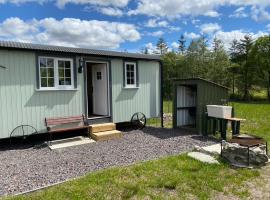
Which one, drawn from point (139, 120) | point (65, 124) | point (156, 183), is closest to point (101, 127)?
point (65, 124)

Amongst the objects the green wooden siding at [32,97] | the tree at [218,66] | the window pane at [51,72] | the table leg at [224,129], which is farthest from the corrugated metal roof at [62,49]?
the tree at [218,66]

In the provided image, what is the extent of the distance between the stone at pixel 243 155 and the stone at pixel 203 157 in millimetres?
296

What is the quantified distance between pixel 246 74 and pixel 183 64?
6.42m

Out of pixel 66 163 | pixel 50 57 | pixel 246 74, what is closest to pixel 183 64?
pixel 246 74

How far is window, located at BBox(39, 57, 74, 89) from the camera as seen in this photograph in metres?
6.98

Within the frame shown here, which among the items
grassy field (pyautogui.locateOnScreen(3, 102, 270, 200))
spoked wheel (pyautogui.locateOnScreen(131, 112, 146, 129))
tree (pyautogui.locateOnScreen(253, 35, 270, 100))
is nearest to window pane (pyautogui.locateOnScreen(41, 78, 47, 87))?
spoked wheel (pyautogui.locateOnScreen(131, 112, 146, 129))

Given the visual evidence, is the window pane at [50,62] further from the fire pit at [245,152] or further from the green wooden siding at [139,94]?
the fire pit at [245,152]

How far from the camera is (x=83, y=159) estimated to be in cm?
559

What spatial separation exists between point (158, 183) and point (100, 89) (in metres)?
5.27

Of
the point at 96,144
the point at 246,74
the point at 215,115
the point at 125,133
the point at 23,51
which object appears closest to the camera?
the point at 23,51

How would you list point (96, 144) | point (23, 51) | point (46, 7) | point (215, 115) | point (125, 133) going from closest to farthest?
point (23, 51), point (96, 144), point (215, 115), point (125, 133), point (46, 7)

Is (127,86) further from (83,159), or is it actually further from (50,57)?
(83,159)

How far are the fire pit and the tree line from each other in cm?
1809

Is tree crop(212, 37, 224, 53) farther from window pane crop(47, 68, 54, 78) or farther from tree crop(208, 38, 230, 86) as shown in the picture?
window pane crop(47, 68, 54, 78)
